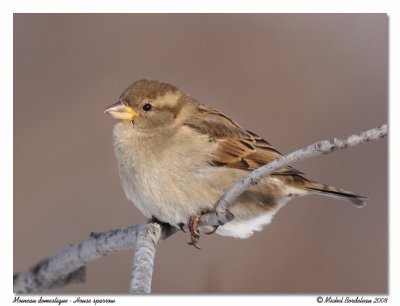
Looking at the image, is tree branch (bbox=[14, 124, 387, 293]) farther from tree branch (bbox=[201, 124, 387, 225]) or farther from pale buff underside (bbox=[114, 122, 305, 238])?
pale buff underside (bbox=[114, 122, 305, 238])

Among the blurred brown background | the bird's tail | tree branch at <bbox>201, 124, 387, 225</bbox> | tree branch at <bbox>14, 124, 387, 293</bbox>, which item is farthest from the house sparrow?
tree branch at <bbox>201, 124, 387, 225</bbox>

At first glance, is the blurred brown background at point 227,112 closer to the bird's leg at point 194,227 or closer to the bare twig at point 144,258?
the bird's leg at point 194,227

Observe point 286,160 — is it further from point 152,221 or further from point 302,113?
point 302,113

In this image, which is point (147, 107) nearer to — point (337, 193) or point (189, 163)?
point (189, 163)

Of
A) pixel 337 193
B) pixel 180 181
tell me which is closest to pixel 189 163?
pixel 180 181

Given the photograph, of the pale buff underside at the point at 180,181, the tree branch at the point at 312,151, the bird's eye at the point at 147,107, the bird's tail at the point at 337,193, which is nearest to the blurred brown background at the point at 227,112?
the bird's tail at the point at 337,193
